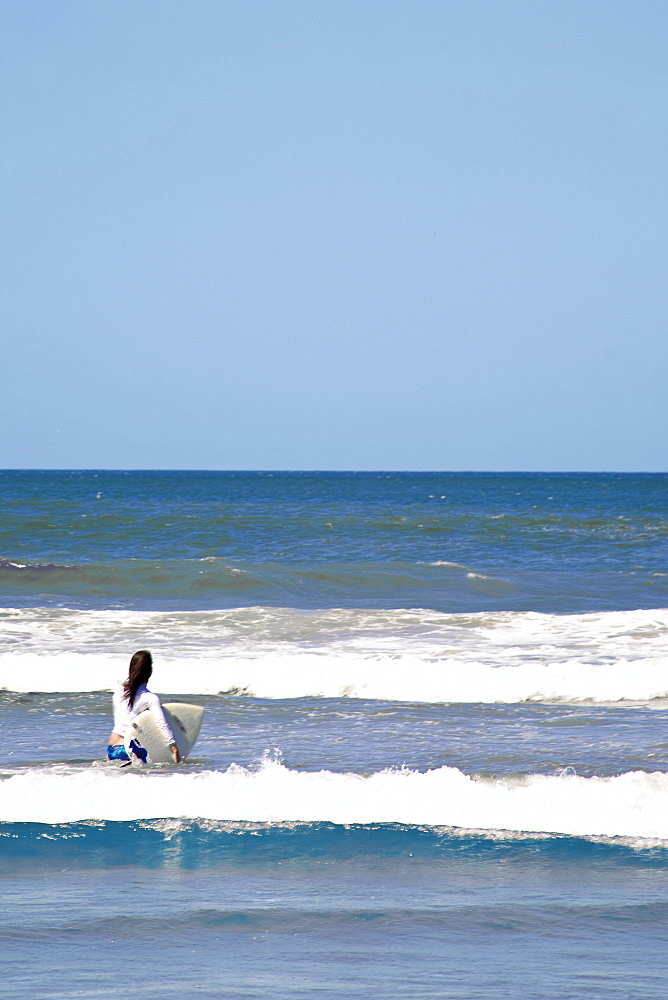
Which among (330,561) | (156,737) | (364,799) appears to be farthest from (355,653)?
(330,561)

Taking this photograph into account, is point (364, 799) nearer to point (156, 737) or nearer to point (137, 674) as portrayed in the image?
point (156, 737)

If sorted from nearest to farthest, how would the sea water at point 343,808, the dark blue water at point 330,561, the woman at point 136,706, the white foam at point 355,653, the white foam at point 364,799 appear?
the sea water at point 343,808 < the white foam at point 364,799 < the woman at point 136,706 < the white foam at point 355,653 < the dark blue water at point 330,561

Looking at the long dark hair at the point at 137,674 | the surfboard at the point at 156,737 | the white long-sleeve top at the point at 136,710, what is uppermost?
the long dark hair at the point at 137,674

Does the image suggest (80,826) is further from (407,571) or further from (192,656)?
(407,571)

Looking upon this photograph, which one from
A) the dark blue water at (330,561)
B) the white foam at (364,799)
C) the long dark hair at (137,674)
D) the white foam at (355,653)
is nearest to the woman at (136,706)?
the long dark hair at (137,674)

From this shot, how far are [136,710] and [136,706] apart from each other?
0.12ft

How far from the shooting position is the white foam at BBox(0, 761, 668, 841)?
22.8ft

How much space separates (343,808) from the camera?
7156mm

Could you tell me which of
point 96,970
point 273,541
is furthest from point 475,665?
point 273,541

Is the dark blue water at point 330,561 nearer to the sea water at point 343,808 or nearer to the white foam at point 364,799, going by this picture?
the sea water at point 343,808

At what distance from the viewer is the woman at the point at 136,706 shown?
8.00 m

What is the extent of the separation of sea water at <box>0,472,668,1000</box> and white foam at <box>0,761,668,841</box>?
0.02m

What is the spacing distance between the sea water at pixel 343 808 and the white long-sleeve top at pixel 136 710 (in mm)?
323

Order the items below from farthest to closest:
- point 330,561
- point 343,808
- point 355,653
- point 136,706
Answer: point 330,561
point 355,653
point 136,706
point 343,808
